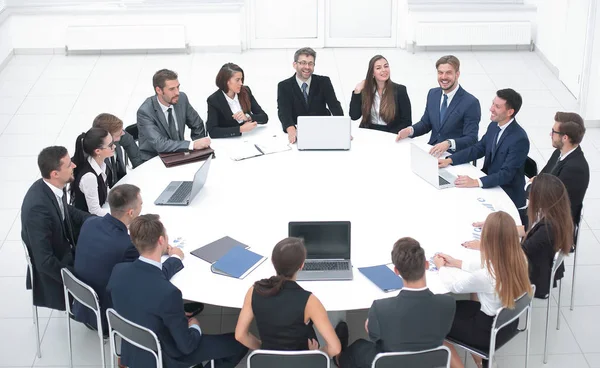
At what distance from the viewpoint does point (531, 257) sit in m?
4.87

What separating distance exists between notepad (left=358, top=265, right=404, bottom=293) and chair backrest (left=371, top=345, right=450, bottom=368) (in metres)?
0.52

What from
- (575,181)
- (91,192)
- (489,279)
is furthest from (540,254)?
(91,192)

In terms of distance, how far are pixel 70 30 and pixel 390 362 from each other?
327 inches

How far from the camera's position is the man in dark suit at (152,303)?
4273mm

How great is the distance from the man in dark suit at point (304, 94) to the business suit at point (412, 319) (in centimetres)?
301

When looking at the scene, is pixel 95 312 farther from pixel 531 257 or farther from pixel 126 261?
pixel 531 257

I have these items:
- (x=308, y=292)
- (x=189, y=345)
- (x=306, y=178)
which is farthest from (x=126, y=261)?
(x=306, y=178)

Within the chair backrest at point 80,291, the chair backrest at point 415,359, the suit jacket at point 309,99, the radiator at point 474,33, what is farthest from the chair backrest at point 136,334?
the radiator at point 474,33

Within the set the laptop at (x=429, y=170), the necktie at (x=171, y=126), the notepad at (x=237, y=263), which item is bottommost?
the notepad at (x=237, y=263)

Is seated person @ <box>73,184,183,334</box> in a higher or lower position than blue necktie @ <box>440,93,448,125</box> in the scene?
lower

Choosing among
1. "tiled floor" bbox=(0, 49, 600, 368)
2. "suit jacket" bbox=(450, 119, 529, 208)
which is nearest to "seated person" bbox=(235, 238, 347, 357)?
"tiled floor" bbox=(0, 49, 600, 368)

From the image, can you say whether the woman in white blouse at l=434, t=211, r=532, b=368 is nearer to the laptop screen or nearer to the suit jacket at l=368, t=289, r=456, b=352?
the suit jacket at l=368, t=289, r=456, b=352

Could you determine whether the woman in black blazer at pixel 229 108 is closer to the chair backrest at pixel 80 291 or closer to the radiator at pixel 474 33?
the chair backrest at pixel 80 291

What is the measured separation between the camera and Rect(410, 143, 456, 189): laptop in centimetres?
566
